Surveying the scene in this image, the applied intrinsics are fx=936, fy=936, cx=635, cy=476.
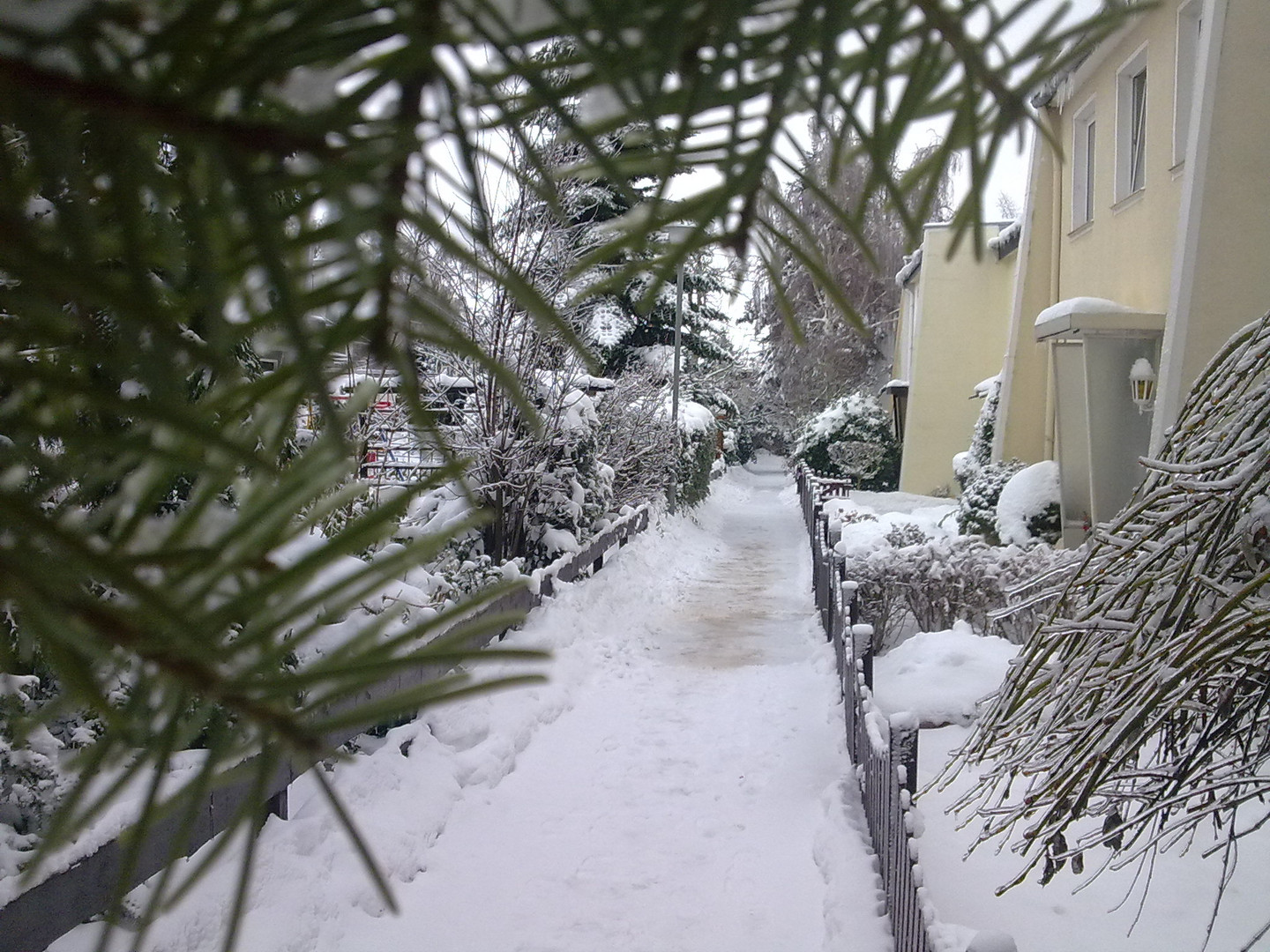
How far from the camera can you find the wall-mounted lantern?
8.02 metres

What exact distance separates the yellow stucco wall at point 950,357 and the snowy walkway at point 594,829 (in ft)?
33.3

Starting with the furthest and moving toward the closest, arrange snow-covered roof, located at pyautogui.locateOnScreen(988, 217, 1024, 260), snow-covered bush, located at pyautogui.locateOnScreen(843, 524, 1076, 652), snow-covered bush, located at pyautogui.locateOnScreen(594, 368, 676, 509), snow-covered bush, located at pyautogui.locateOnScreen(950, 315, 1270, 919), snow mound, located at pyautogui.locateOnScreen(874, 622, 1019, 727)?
snow-covered roof, located at pyautogui.locateOnScreen(988, 217, 1024, 260) < snow-covered bush, located at pyautogui.locateOnScreen(594, 368, 676, 509) < snow-covered bush, located at pyautogui.locateOnScreen(843, 524, 1076, 652) < snow mound, located at pyautogui.locateOnScreen(874, 622, 1019, 727) < snow-covered bush, located at pyautogui.locateOnScreen(950, 315, 1270, 919)

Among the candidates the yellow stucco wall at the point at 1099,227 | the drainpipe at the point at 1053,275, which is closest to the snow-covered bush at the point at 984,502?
the drainpipe at the point at 1053,275

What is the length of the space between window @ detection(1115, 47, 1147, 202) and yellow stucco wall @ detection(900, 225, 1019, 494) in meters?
7.58

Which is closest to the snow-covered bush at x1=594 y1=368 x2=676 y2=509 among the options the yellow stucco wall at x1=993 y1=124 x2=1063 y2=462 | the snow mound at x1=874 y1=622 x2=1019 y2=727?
the yellow stucco wall at x1=993 y1=124 x2=1063 y2=462

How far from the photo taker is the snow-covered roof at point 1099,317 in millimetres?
8000

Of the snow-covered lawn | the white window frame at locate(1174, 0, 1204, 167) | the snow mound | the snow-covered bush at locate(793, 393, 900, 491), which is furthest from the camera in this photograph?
the snow-covered bush at locate(793, 393, 900, 491)

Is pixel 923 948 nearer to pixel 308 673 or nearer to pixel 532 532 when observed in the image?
pixel 308 673

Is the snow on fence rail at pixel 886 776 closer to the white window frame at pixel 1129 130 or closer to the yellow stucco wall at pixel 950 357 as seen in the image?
the white window frame at pixel 1129 130

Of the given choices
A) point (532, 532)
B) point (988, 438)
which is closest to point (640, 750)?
point (532, 532)

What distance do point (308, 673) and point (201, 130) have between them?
19cm

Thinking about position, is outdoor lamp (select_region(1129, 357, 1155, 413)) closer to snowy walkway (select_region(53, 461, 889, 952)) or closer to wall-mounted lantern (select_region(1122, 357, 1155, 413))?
wall-mounted lantern (select_region(1122, 357, 1155, 413))

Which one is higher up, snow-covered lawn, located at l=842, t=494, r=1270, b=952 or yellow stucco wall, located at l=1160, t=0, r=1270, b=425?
yellow stucco wall, located at l=1160, t=0, r=1270, b=425

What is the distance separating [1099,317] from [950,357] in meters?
9.15
